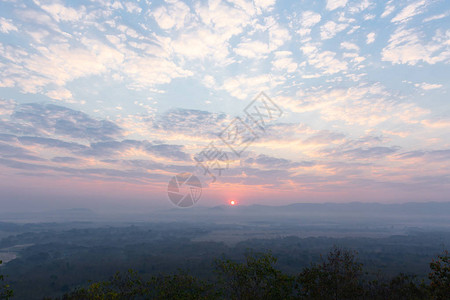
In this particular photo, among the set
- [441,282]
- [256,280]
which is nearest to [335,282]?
[256,280]

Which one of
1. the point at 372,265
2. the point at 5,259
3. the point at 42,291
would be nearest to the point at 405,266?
the point at 372,265

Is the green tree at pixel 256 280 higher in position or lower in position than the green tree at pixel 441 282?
lower

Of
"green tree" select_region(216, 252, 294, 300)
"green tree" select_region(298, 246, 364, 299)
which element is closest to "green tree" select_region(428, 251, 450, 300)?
"green tree" select_region(298, 246, 364, 299)

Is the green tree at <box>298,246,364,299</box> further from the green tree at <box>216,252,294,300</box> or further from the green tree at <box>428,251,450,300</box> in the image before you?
the green tree at <box>428,251,450,300</box>

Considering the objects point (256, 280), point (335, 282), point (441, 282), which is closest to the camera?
point (441, 282)

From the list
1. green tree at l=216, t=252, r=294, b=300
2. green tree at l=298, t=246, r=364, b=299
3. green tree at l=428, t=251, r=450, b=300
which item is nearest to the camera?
green tree at l=428, t=251, r=450, b=300

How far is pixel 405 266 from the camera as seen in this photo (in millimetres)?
102688

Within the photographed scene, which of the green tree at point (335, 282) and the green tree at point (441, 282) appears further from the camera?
the green tree at point (335, 282)

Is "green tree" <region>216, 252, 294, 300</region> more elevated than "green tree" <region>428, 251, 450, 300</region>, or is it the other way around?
"green tree" <region>428, 251, 450, 300</region>

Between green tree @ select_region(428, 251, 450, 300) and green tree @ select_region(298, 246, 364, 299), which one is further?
green tree @ select_region(298, 246, 364, 299)

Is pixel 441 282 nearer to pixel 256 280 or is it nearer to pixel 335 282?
pixel 335 282

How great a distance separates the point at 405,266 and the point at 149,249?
137 m

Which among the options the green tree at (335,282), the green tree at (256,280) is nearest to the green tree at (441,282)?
the green tree at (335,282)

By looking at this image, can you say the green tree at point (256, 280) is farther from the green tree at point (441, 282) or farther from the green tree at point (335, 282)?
the green tree at point (441, 282)
